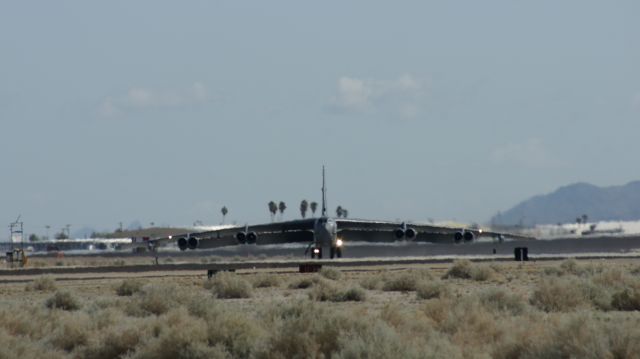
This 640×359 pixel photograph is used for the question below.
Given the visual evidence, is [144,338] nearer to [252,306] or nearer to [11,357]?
[11,357]

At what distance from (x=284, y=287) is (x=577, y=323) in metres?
25.1

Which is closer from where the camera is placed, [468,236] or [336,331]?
[336,331]

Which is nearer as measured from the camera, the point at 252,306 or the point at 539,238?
the point at 252,306

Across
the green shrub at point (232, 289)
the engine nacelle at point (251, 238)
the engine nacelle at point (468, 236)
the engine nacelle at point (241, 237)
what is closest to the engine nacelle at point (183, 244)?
the engine nacelle at point (241, 237)

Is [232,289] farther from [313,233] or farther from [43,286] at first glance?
[313,233]

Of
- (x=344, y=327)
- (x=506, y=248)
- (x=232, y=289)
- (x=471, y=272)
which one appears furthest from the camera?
(x=506, y=248)

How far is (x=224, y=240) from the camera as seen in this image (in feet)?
296

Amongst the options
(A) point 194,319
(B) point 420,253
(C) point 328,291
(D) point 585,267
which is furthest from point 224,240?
(A) point 194,319

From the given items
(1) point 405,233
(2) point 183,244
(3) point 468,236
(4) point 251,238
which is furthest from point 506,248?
(2) point 183,244

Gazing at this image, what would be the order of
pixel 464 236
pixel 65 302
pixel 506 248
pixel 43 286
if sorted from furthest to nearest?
pixel 506 248 → pixel 464 236 → pixel 43 286 → pixel 65 302

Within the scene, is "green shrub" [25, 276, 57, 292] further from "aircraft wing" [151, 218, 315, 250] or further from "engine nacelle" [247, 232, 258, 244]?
"aircraft wing" [151, 218, 315, 250]

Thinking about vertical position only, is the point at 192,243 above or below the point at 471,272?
above

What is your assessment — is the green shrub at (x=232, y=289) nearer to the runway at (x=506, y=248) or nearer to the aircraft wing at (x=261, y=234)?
the aircraft wing at (x=261, y=234)

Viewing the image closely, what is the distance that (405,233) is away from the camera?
282 ft
